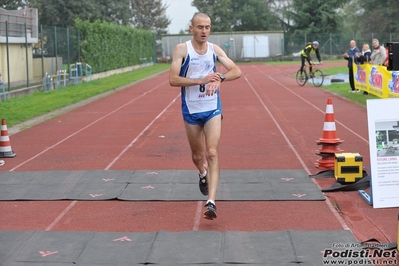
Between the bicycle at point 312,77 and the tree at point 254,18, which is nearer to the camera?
the bicycle at point 312,77

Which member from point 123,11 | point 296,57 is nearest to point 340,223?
point 296,57

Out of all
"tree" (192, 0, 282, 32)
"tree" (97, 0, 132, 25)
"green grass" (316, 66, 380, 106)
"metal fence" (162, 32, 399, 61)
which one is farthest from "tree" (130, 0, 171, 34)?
"green grass" (316, 66, 380, 106)

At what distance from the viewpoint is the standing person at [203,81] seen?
7.59 meters

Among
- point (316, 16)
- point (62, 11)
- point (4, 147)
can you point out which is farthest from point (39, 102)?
point (316, 16)

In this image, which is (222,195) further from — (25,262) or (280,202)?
(25,262)

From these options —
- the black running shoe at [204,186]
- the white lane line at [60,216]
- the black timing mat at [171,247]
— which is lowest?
the black timing mat at [171,247]

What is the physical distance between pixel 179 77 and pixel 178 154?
483 cm

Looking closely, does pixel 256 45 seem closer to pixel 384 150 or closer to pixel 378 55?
pixel 378 55

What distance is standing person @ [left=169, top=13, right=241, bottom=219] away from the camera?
759 centimetres

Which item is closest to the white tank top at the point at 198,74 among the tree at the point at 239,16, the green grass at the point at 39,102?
the green grass at the point at 39,102

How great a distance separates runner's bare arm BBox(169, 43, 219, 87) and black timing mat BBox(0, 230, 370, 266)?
162 centimetres

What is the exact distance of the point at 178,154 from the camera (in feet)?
40.5

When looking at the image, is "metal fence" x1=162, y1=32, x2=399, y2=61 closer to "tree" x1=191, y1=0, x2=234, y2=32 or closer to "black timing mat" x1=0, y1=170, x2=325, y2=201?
"tree" x1=191, y1=0, x2=234, y2=32

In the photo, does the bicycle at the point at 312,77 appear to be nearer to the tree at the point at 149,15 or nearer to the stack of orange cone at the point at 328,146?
the stack of orange cone at the point at 328,146
